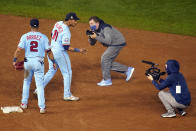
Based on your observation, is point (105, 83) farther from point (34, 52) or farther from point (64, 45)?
point (34, 52)

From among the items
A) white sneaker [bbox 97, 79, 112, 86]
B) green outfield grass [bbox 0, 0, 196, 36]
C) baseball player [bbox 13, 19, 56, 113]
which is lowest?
white sneaker [bbox 97, 79, 112, 86]

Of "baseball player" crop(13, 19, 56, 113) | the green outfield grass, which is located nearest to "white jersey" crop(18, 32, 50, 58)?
"baseball player" crop(13, 19, 56, 113)

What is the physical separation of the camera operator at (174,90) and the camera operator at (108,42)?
2215 mm

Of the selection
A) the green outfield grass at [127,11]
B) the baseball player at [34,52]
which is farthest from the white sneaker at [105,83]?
the green outfield grass at [127,11]

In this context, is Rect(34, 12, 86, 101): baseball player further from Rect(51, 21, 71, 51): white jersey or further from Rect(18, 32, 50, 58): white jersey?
A: Rect(18, 32, 50, 58): white jersey

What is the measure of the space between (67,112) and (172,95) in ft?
8.27

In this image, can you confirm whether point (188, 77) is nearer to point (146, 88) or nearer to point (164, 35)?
point (146, 88)

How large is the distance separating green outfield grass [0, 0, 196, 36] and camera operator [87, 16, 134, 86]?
17.7ft

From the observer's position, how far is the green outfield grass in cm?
1725

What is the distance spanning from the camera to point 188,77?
12172 mm

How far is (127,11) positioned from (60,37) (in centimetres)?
972

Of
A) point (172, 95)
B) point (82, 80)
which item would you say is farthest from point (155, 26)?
point (172, 95)

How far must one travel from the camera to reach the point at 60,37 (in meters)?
10.1

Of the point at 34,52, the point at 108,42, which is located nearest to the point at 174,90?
the point at 108,42
